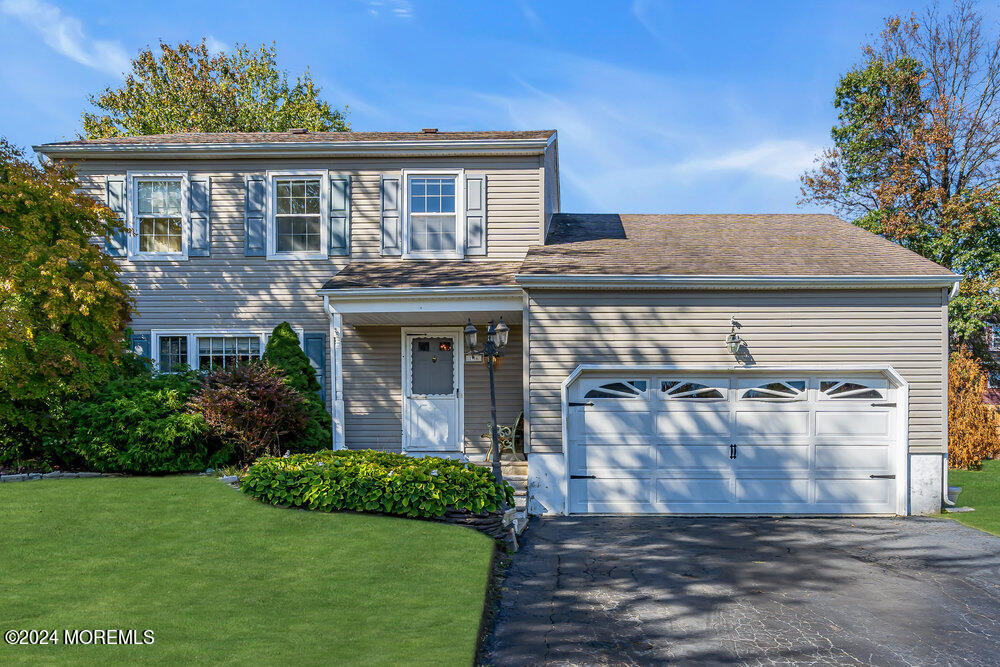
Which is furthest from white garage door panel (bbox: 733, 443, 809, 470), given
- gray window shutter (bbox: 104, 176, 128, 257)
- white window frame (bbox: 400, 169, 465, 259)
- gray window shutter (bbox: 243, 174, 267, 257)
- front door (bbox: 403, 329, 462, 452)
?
gray window shutter (bbox: 104, 176, 128, 257)

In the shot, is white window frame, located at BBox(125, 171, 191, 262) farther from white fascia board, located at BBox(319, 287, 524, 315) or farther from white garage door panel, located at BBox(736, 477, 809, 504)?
white garage door panel, located at BBox(736, 477, 809, 504)

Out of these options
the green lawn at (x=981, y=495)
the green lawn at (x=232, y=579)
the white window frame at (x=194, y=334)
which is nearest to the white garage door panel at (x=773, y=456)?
the green lawn at (x=981, y=495)

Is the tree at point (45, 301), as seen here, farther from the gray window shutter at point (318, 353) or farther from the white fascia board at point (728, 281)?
the white fascia board at point (728, 281)

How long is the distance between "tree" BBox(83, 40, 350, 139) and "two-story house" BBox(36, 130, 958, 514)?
45.5ft

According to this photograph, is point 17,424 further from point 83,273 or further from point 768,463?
point 768,463

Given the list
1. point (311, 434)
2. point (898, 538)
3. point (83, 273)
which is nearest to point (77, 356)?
point (83, 273)

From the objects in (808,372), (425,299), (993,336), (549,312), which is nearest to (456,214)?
(425,299)

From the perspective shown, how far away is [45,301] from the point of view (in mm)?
10211

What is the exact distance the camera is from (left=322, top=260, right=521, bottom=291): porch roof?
11656 millimetres

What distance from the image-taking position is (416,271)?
12.7m

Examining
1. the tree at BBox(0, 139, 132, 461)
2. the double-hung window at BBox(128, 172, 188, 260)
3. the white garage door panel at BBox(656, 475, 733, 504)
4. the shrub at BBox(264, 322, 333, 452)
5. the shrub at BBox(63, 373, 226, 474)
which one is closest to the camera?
the tree at BBox(0, 139, 132, 461)

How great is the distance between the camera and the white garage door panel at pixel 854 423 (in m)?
10.8

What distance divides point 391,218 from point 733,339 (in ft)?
21.9

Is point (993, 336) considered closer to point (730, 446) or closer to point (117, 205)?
point (730, 446)
